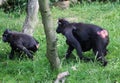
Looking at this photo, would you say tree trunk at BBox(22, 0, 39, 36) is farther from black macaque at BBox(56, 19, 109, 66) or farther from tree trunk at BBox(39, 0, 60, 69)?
tree trunk at BBox(39, 0, 60, 69)

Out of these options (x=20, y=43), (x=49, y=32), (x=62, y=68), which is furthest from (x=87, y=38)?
(x=20, y=43)

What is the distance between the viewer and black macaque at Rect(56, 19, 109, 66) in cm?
699

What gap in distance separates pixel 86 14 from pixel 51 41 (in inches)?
222

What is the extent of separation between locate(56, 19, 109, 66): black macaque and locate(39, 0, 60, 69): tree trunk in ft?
2.33

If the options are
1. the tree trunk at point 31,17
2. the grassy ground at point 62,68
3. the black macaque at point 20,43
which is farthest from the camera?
the tree trunk at point 31,17

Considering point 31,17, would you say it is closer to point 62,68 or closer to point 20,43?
point 20,43

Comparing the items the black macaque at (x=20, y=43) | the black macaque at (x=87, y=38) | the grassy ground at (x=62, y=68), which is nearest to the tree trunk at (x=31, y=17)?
the grassy ground at (x=62, y=68)

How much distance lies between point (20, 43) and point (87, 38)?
1302mm

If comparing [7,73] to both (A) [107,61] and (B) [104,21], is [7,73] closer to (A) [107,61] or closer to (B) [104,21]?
(A) [107,61]

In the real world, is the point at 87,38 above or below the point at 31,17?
below

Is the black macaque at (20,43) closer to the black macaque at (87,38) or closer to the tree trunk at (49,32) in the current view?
the black macaque at (87,38)

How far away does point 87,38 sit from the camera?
711 cm

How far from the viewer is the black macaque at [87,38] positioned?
6992 millimetres

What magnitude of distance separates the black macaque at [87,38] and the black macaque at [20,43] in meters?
0.68
